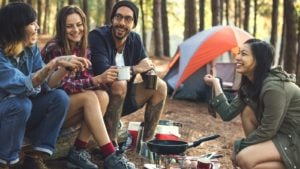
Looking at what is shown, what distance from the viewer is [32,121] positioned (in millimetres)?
3457

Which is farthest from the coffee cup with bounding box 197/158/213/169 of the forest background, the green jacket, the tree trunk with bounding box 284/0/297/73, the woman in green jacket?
the tree trunk with bounding box 284/0/297/73

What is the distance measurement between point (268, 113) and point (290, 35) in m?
6.03

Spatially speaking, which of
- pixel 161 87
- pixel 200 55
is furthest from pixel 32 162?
pixel 200 55

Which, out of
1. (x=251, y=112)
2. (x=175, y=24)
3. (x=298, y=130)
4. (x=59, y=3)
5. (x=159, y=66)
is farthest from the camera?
(x=175, y=24)

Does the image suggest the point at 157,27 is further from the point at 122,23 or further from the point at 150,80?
the point at 150,80

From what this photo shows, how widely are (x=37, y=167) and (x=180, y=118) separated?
145 inches

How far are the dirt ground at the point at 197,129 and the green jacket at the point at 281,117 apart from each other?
1080 mm

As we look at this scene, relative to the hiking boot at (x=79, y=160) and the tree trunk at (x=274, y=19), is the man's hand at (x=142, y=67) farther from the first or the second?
the tree trunk at (x=274, y=19)

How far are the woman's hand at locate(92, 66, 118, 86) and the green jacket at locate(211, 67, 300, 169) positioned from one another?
122 cm

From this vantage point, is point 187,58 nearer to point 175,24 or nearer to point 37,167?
point 37,167

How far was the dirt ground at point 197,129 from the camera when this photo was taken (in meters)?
4.59

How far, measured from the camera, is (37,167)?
143 inches

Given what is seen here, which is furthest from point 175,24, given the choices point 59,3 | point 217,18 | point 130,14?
point 130,14

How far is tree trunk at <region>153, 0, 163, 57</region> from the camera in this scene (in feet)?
45.1
